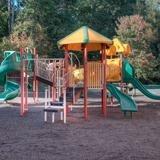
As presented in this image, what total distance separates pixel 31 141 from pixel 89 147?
1.41 metres

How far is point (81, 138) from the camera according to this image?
28.3 ft

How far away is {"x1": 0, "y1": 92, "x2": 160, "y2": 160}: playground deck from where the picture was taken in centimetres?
683

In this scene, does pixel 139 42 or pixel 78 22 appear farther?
pixel 78 22

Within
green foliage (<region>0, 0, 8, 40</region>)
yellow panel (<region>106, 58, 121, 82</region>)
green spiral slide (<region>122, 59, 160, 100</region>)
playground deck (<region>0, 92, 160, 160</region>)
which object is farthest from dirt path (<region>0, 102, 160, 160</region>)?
green foliage (<region>0, 0, 8, 40</region>)

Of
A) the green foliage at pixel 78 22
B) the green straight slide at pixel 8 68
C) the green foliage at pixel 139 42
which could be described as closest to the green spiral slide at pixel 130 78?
the green straight slide at pixel 8 68

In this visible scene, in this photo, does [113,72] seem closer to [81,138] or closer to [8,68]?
[8,68]

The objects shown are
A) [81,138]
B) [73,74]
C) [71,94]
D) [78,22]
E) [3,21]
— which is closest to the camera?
[81,138]

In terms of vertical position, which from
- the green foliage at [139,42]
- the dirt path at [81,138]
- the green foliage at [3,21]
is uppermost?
the green foliage at [3,21]

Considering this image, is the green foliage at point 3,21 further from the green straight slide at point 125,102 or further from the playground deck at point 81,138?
the playground deck at point 81,138

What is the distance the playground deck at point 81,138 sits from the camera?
22.4 feet

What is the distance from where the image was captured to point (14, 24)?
1526 inches

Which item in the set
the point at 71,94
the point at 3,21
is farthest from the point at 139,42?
the point at 71,94

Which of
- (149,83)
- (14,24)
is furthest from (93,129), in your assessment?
(14,24)

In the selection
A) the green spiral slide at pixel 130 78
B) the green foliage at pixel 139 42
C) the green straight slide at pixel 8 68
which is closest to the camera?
the green straight slide at pixel 8 68
